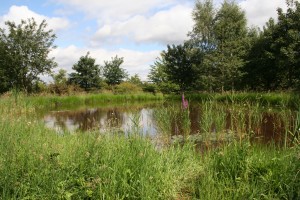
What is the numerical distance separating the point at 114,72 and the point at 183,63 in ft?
36.0

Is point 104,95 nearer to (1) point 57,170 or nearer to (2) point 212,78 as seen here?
(2) point 212,78

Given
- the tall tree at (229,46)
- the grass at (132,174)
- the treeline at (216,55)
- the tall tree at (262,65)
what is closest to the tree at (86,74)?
the treeline at (216,55)

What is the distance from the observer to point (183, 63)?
2866 centimetres

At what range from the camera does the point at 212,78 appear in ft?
79.1

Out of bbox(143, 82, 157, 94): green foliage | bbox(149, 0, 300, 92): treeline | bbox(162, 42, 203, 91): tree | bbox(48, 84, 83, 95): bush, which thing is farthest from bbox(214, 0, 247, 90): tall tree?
bbox(48, 84, 83, 95): bush

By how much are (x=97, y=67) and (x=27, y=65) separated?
29.7 ft

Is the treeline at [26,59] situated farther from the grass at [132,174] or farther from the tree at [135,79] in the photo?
the grass at [132,174]

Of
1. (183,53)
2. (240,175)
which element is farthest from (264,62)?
(240,175)

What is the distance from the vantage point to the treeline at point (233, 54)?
20.1m

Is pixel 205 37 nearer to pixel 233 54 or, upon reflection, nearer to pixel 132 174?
pixel 233 54

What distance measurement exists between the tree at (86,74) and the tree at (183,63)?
8.10m

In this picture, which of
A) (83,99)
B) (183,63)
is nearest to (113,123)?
(83,99)

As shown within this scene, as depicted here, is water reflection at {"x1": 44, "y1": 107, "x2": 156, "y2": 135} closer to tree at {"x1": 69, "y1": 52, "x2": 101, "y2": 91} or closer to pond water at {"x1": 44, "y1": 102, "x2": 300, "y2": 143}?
pond water at {"x1": 44, "y1": 102, "x2": 300, "y2": 143}

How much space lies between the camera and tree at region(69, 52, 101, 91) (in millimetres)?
32531
